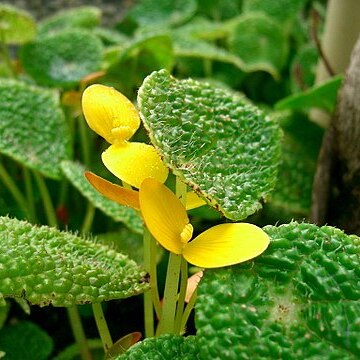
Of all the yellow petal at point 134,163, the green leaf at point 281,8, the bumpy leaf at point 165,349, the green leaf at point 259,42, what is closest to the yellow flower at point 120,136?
the yellow petal at point 134,163

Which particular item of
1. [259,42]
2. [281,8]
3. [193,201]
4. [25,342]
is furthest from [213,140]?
[281,8]

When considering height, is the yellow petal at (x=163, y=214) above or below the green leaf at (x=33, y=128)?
above

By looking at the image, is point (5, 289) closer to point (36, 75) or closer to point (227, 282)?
point (227, 282)

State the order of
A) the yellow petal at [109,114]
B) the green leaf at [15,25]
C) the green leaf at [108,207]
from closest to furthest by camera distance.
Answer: the yellow petal at [109,114], the green leaf at [108,207], the green leaf at [15,25]

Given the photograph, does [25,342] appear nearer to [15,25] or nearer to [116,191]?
[116,191]

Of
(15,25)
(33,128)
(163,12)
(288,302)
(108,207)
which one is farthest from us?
(163,12)

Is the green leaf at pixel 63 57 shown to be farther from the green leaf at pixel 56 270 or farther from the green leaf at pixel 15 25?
the green leaf at pixel 56 270

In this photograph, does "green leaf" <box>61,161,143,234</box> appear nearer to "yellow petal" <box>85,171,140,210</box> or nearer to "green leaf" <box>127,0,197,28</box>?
"yellow petal" <box>85,171,140,210</box>
